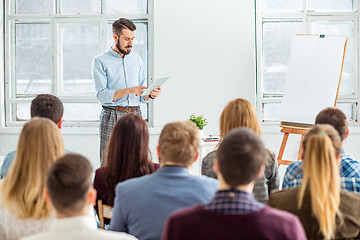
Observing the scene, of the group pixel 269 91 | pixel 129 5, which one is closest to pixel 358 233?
pixel 269 91

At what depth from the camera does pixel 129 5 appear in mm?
5637

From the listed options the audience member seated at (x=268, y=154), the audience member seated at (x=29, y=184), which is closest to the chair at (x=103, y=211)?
the audience member seated at (x=29, y=184)

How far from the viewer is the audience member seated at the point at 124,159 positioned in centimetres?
235

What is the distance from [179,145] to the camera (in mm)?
1947

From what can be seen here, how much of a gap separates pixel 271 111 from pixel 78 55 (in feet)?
7.89

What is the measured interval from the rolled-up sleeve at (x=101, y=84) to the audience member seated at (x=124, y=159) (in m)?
2.04

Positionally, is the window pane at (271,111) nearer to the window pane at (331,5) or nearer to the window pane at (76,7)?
the window pane at (331,5)

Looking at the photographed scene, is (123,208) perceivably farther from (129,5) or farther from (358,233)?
(129,5)

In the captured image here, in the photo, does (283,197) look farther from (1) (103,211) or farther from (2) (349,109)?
(2) (349,109)

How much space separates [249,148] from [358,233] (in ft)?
2.50

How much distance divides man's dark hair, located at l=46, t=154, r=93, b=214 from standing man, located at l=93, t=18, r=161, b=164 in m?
2.88

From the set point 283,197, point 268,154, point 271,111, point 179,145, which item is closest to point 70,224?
point 179,145

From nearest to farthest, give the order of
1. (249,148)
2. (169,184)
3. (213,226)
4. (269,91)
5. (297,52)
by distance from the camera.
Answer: (213,226) < (249,148) < (169,184) < (297,52) < (269,91)

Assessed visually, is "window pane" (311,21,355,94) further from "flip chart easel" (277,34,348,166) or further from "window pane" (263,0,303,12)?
"flip chart easel" (277,34,348,166)
